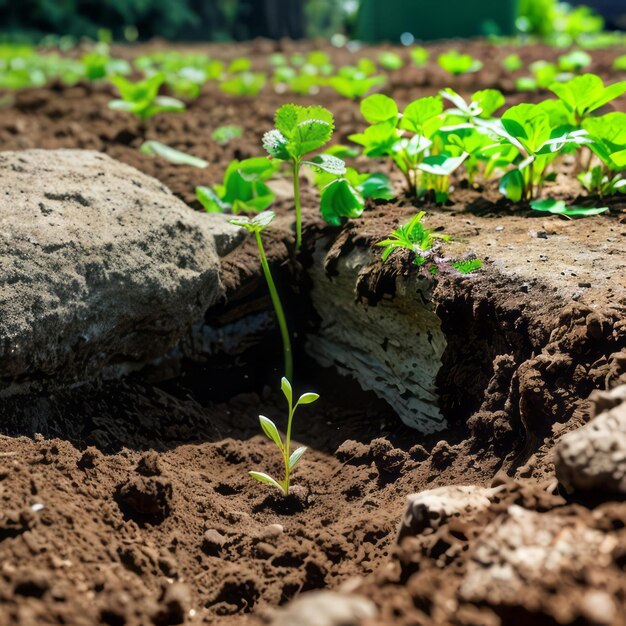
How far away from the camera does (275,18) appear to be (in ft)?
53.2

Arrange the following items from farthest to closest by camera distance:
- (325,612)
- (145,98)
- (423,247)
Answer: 1. (145,98)
2. (423,247)
3. (325,612)

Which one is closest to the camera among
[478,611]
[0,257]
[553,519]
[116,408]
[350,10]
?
[478,611]

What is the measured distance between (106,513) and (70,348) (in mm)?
642

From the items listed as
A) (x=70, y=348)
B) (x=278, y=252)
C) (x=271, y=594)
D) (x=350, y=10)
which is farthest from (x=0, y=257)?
(x=350, y=10)

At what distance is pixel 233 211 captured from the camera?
3.03 meters

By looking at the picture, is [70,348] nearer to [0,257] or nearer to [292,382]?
[0,257]

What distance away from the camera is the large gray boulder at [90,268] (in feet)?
7.19

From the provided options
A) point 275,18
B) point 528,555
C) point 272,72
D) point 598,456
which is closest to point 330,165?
point 598,456

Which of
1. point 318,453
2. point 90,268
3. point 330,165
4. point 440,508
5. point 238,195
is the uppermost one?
point 330,165

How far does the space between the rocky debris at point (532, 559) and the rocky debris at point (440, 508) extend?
140mm

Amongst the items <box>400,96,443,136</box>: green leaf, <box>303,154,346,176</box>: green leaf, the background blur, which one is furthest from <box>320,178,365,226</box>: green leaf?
the background blur

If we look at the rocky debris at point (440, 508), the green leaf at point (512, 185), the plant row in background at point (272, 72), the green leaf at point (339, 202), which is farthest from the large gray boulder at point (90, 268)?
the plant row in background at point (272, 72)

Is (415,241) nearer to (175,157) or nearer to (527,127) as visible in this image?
(527,127)

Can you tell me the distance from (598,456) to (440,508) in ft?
1.07
